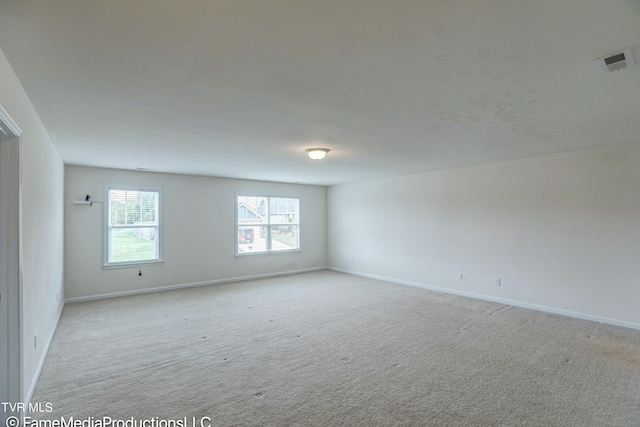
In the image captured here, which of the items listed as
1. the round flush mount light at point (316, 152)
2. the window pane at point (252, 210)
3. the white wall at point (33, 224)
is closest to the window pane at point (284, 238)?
the window pane at point (252, 210)

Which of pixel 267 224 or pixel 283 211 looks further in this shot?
pixel 283 211

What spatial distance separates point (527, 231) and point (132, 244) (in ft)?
22.3

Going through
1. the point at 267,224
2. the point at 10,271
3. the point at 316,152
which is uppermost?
the point at 316,152

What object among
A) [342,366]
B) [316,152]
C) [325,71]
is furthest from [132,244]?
[325,71]

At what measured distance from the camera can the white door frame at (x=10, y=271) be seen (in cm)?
202

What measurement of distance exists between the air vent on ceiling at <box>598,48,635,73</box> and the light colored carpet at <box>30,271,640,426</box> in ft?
7.86

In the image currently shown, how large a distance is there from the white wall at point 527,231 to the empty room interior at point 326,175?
0.03 metres

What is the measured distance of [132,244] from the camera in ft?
19.0

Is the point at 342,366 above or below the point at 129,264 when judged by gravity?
below

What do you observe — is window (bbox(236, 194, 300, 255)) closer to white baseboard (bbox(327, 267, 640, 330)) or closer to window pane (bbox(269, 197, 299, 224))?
window pane (bbox(269, 197, 299, 224))

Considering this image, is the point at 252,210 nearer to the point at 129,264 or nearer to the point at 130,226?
the point at 130,226

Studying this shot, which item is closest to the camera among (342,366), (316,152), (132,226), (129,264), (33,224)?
(33,224)

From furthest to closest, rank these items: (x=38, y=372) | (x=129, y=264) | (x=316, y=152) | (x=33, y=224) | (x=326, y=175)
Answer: (x=326, y=175) → (x=129, y=264) → (x=316, y=152) → (x=38, y=372) → (x=33, y=224)

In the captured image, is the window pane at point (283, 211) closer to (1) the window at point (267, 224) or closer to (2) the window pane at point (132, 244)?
(1) the window at point (267, 224)
